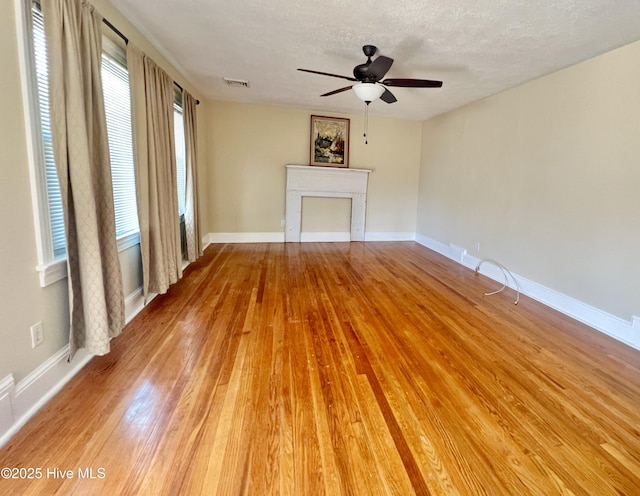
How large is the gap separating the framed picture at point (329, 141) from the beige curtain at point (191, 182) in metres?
2.22

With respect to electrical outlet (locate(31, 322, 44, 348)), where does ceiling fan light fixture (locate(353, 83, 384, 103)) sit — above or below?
above

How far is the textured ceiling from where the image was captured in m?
2.30

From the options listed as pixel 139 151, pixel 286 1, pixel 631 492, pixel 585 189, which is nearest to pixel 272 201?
pixel 139 151

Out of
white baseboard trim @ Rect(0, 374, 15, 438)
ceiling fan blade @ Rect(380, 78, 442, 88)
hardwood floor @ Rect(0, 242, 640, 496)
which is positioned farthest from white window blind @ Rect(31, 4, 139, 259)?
ceiling fan blade @ Rect(380, 78, 442, 88)

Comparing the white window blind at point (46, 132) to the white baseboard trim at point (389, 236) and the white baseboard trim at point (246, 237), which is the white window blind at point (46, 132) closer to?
the white baseboard trim at point (246, 237)

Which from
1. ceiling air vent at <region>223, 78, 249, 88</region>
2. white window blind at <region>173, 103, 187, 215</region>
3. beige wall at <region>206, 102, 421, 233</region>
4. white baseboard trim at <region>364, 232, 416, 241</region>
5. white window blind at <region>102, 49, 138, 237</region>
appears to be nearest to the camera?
white window blind at <region>102, 49, 138, 237</region>

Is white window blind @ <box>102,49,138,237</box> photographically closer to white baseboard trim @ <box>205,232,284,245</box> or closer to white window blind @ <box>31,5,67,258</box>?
white window blind @ <box>31,5,67,258</box>

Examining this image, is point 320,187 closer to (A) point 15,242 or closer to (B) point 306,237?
(B) point 306,237

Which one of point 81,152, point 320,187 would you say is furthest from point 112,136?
point 320,187

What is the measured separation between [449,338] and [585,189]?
6.73 feet

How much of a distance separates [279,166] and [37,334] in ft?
15.2

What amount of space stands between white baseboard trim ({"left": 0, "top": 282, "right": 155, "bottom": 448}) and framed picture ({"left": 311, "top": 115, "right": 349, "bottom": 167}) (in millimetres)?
4771

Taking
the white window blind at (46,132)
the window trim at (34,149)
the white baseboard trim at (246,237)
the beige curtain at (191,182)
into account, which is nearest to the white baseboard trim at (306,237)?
the white baseboard trim at (246,237)

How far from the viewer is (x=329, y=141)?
5867mm
